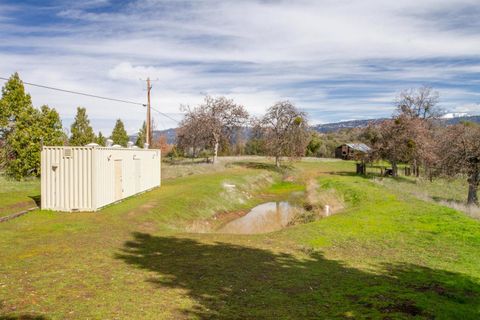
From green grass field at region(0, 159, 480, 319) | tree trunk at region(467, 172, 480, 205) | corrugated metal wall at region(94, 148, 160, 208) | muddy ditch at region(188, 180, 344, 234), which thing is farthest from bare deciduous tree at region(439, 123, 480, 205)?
corrugated metal wall at region(94, 148, 160, 208)

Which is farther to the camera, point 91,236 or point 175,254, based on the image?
point 91,236

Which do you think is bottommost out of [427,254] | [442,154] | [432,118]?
[427,254]

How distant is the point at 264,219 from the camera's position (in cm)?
2147

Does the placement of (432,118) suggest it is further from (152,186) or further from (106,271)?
(106,271)

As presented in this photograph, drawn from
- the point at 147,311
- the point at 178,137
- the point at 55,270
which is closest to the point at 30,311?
the point at 147,311

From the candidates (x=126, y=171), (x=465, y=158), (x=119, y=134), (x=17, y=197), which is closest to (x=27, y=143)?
(x=17, y=197)

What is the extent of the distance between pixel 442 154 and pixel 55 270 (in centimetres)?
A: 2378

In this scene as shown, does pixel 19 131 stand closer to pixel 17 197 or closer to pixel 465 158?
pixel 17 197

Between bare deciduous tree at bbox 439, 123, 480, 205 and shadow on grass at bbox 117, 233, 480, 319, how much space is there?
15.7 meters

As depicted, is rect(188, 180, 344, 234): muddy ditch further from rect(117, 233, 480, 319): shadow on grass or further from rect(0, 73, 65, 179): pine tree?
rect(0, 73, 65, 179): pine tree

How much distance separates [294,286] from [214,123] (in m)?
39.5

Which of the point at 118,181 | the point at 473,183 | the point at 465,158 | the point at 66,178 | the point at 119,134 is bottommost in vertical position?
the point at 473,183

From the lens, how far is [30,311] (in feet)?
21.4

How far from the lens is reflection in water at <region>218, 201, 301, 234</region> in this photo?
60.5 feet
